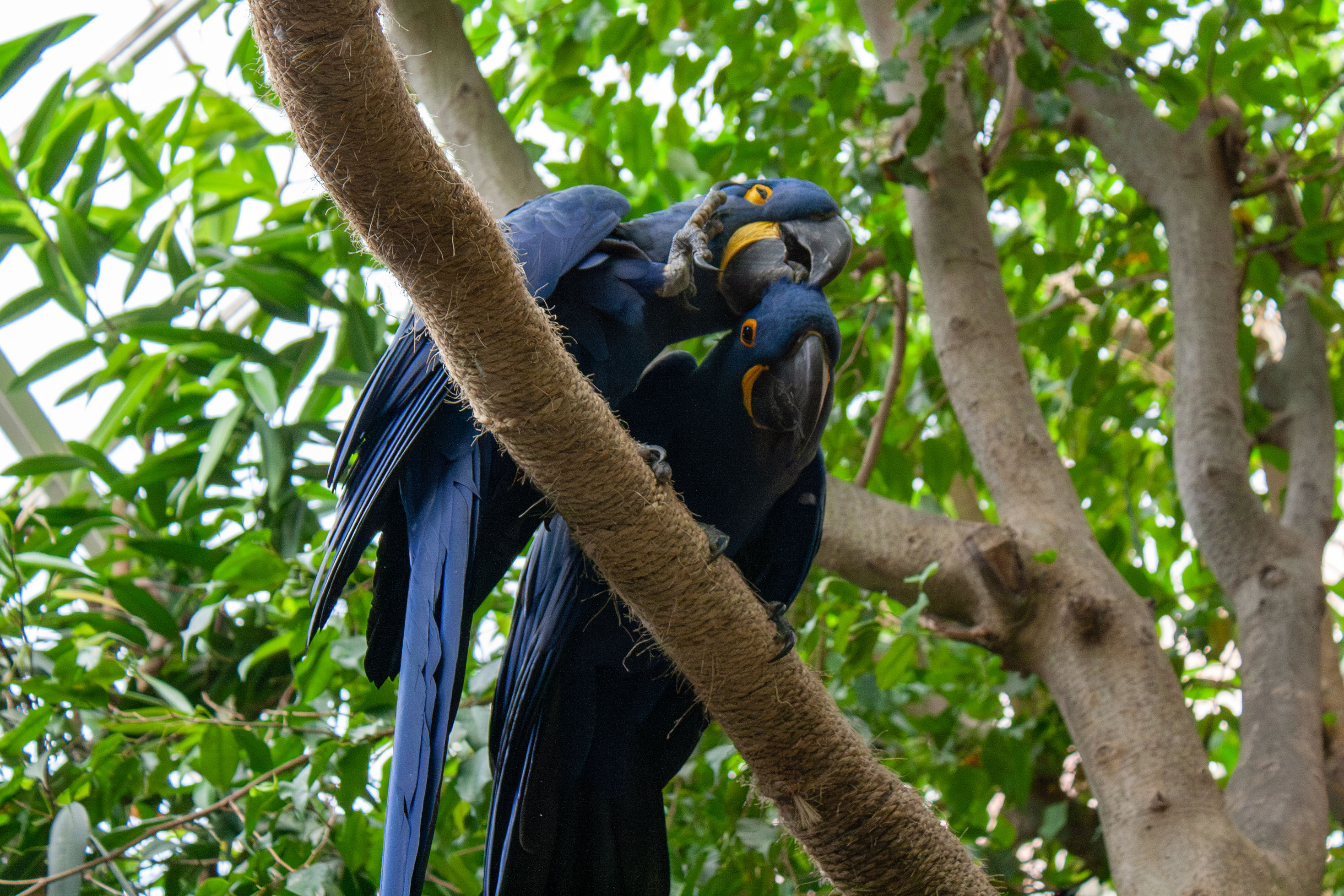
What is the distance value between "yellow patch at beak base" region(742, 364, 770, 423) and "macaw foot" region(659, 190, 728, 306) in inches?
4.4

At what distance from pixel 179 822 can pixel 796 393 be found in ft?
3.29

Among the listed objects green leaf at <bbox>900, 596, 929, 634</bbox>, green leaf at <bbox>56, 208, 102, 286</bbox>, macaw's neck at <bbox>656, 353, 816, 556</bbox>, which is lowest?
green leaf at <bbox>900, 596, 929, 634</bbox>

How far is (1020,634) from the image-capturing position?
150 centimetres

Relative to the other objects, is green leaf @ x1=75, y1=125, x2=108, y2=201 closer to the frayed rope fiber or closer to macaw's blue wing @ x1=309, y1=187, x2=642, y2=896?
macaw's blue wing @ x1=309, y1=187, x2=642, y2=896

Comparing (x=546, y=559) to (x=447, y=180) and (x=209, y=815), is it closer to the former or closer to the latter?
(x=447, y=180)

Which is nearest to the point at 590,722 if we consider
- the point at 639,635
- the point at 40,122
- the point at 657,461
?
the point at 639,635

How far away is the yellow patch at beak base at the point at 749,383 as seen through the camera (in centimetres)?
121

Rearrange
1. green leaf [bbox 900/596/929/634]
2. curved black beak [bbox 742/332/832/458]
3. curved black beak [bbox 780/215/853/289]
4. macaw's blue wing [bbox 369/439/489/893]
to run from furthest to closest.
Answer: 1. green leaf [bbox 900/596/929/634]
2. curved black beak [bbox 780/215/853/289]
3. curved black beak [bbox 742/332/832/458]
4. macaw's blue wing [bbox 369/439/489/893]

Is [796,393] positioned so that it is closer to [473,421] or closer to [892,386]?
[473,421]

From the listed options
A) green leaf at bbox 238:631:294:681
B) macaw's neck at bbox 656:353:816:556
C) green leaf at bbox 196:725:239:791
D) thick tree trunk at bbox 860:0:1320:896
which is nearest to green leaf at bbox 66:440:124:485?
green leaf at bbox 238:631:294:681

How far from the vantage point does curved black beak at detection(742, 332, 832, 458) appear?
117cm

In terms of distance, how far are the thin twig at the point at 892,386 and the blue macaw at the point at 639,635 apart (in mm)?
459

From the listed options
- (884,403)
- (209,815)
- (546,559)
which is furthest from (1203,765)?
(209,815)

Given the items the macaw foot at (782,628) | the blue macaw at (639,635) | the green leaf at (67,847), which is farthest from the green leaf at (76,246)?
the macaw foot at (782,628)
